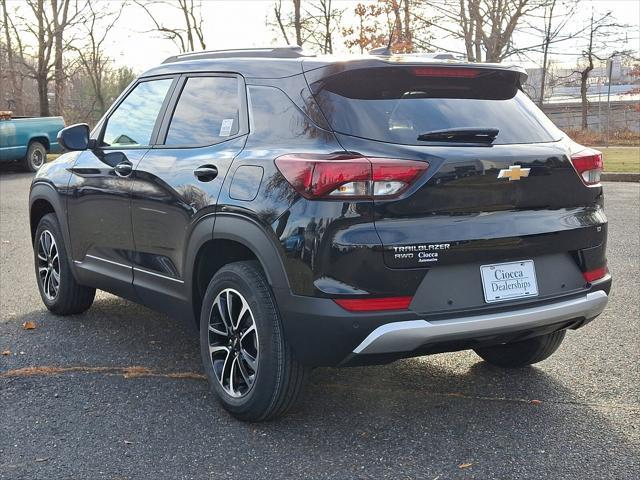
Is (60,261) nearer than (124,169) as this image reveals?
No

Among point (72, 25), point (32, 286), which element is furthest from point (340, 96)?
point (72, 25)

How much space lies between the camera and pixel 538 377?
14.0 ft

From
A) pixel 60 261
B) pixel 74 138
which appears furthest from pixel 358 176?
pixel 60 261

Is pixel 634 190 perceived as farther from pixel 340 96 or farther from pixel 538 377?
pixel 340 96

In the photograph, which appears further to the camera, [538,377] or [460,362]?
[460,362]

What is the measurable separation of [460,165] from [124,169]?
214 cm

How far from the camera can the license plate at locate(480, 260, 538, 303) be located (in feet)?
10.9

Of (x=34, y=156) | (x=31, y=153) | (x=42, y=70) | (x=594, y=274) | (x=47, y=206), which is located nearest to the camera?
(x=594, y=274)

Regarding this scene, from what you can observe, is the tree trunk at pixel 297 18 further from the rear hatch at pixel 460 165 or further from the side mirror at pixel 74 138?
the rear hatch at pixel 460 165

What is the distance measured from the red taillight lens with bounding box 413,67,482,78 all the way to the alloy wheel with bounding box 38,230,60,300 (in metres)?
3.14

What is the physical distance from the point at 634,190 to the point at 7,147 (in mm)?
13706

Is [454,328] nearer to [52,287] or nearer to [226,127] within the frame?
[226,127]

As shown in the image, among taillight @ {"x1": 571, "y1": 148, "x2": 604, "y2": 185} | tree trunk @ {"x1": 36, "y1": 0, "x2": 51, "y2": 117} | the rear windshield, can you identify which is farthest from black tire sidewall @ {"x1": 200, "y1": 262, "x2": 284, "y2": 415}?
tree trunk @ {"x1": 36, "y1": 0, "x2": 51, "y2": 117}

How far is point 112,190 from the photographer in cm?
461
